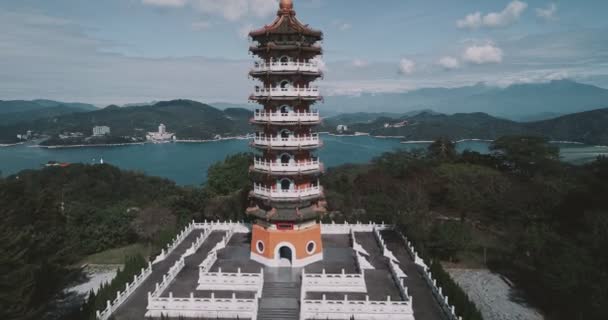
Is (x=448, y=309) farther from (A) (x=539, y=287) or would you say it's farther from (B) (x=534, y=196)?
(B) (x=534, y=196)

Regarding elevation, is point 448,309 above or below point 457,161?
below

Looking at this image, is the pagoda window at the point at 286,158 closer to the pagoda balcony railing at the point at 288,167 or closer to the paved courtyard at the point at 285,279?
the pagoda balcony railing at the point at 288,167

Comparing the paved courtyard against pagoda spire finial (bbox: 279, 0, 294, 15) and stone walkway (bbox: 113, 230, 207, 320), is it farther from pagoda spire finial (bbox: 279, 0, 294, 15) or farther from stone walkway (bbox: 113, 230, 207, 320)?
pagoda spire finial (bbox: 279, 0, 294, 15)

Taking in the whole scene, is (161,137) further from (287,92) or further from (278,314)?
(278,314)

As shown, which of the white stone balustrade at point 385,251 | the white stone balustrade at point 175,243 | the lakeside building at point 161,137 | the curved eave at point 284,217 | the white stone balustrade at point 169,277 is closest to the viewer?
the white stone balustrade at point 169,277

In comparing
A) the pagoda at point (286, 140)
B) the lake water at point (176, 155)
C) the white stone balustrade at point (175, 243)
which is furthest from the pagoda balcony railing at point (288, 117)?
the lake water at point (176, 155)

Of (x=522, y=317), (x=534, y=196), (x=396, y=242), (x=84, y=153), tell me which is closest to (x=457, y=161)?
(x=534, y=196)
